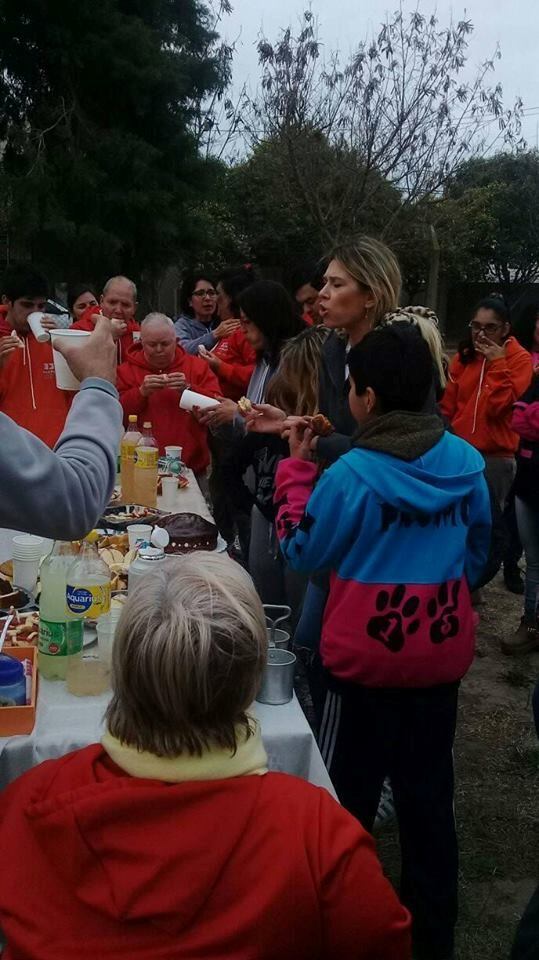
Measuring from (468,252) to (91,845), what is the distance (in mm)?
25149

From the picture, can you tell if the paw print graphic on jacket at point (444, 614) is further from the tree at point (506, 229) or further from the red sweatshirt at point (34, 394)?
the tree at point (506, 229)

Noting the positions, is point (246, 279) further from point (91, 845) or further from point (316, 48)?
point (316, 48)

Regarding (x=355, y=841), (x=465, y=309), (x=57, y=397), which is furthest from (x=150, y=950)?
(x=465, y=309)

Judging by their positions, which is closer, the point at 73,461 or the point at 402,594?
the point at 73,461

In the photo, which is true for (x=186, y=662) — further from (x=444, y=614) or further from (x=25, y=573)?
(x=25, y=573)

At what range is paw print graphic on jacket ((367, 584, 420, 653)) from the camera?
2.04 meters

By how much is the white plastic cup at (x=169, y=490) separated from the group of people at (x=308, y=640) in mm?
360

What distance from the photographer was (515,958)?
161 cm

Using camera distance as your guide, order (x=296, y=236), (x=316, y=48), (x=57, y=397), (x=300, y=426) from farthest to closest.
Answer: (x=296, y=236), (x=316, y=48), (x=57, y=397), (x=300, y=426)

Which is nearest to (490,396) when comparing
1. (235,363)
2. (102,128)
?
(235,363)

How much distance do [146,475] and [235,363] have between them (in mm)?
2243

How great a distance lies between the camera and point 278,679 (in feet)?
6.47

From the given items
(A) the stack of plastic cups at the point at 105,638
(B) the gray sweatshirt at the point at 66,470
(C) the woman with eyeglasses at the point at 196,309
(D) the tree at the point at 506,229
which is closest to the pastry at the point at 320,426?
(A) the stack of plastic cups at the point at 105,638

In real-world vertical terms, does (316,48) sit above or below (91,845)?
above
